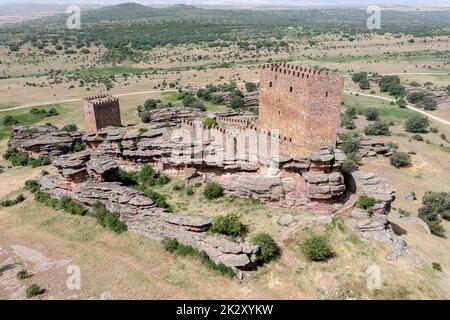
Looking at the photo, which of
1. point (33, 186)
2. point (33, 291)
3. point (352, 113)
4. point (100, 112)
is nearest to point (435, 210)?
point (33, 291)

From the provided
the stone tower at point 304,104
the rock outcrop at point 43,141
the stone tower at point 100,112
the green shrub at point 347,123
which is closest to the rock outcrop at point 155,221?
the stone tower at point 304,104

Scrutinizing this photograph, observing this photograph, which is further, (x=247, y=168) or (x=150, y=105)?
(x=150, y=105)

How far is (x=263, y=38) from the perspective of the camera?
18012 cm

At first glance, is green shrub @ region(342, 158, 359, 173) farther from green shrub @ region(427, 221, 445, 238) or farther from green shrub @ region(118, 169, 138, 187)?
green shrub @ region(118, 169, 138, 187)

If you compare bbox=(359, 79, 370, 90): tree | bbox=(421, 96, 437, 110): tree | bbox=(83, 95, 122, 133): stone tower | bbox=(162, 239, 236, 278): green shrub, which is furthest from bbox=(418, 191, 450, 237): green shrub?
bbox=(359, 79, 370, 90): tree

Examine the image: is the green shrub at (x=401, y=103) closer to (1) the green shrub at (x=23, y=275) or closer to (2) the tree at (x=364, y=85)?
(2) the tree at (x=364, y=85)

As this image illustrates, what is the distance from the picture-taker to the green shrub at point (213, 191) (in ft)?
113

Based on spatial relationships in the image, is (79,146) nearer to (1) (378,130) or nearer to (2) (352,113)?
(1) (378,130)

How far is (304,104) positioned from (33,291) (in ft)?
73.5

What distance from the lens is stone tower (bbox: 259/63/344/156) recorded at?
103 ft

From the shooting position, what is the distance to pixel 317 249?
28375 millimetres

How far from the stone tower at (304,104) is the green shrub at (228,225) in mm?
7207

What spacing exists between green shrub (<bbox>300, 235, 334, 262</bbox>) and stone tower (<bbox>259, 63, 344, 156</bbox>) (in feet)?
22.6

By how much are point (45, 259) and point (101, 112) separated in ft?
68.0
